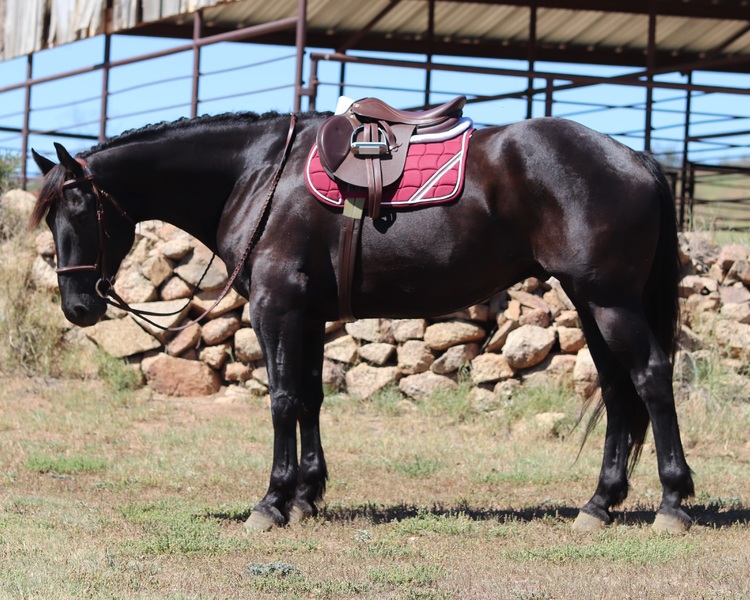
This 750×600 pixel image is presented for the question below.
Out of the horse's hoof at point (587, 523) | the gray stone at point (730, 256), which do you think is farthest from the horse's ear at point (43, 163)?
the gray stone at point (730, 256)

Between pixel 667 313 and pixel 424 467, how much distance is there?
2.41 m

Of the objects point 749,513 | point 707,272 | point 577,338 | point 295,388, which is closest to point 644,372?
point 749,513

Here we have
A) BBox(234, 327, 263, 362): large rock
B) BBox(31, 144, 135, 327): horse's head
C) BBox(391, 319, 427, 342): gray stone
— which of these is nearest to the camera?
BBox(31, 144, 135, 327): horse's head

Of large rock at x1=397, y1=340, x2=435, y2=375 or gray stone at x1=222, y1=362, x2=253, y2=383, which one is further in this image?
gray stone at x1=222, y1=362, x2=253, y2=383

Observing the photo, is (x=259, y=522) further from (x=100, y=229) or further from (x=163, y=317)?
(x=163, y=317)

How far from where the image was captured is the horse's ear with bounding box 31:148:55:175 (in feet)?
18.1

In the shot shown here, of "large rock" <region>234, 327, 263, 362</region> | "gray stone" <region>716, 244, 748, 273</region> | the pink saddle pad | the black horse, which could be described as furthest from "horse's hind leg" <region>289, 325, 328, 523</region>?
"gray stone" <region>716, 244, 748, 273</region>

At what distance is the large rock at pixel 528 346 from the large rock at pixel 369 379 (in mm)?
1094

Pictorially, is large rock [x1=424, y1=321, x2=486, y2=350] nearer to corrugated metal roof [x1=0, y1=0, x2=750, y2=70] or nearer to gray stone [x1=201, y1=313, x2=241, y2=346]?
gray stone [x1=201, y1=313, x2=241, y2=346]

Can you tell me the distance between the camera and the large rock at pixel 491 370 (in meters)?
8.98

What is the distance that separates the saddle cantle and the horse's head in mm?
1301

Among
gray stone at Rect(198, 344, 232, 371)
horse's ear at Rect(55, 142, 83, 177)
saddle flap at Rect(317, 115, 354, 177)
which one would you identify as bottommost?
gray stone at Rect(198, 344, 232, 371)

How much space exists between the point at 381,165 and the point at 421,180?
9.4 inches

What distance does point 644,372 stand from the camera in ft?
16.9
